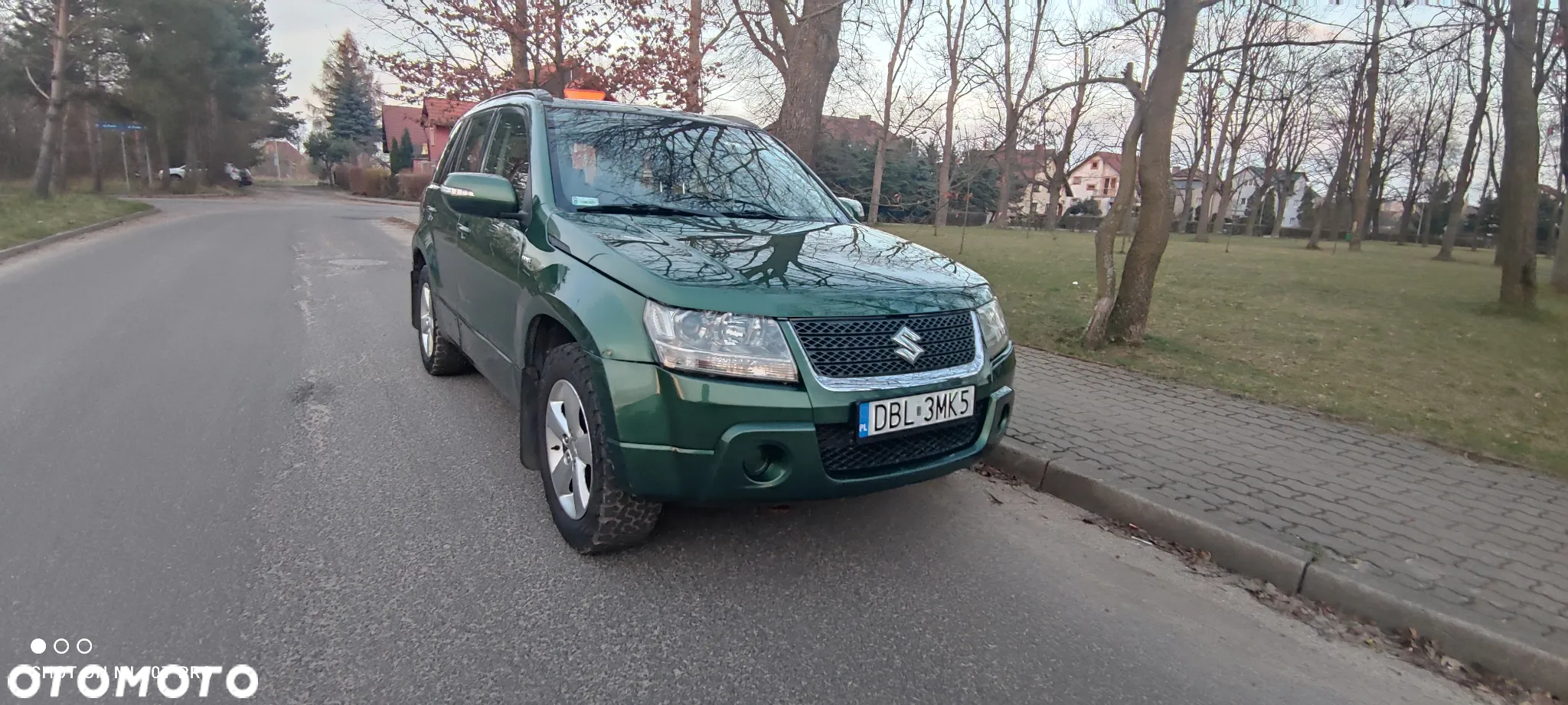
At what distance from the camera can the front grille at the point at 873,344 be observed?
2.77 metres

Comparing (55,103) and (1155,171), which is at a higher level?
(55,103)

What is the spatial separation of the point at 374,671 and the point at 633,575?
0.92 m

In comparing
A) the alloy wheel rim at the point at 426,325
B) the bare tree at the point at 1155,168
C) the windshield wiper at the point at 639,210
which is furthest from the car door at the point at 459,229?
the bare tree at the point at 1155,168

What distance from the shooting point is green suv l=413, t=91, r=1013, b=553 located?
2.69 metres

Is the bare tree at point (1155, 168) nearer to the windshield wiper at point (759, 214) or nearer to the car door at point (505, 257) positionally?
the windshield wiper at point (759, 214)

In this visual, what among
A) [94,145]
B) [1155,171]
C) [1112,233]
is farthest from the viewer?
[94,145]

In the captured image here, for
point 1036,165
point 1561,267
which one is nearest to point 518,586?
point 1036,165

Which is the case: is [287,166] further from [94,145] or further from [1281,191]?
[1281,191]

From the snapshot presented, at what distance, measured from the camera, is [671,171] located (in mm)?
4016

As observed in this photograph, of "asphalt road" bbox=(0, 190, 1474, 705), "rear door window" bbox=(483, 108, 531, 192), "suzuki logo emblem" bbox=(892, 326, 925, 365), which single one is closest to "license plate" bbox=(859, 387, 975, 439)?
"suzuki logo emblem" bbox=(892, 326, 925, 365)

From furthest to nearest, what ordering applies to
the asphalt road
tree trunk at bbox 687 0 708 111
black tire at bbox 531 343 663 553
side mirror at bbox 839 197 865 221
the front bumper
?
1. tree trunk at bbox 687 0 708 111
2. side mirror at bbox 839 197 865 221
3. black tire at bbox 531 343 663 553
4. the front bumper
5. the asphalt road

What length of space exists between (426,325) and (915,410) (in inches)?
166

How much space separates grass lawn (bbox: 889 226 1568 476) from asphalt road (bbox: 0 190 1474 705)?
3469 millimetres

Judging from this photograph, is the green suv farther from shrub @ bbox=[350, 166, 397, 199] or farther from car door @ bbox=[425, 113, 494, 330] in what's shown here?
shrub @ bbox=[350, 166, 397, 199]
